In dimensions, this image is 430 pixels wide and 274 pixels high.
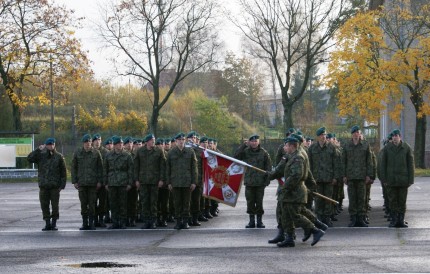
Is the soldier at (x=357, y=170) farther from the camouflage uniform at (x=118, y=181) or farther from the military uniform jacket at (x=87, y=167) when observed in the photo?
the military uniform jacket at (x=87, y=167)

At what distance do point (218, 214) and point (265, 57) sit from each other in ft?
120

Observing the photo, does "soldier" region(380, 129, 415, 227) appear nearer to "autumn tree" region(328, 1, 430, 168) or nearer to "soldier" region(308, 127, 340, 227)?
"soldier" region(308, 127, 340, 227)

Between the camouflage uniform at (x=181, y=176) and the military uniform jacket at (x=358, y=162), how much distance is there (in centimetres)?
316

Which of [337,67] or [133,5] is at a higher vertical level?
[133,5]

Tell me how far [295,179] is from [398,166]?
4425 mm

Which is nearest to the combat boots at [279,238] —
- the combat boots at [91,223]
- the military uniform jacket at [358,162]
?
the military uniform jacket at [358,162]

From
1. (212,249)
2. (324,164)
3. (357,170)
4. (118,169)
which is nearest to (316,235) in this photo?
(212,249)

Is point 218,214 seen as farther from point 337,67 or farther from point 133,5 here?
point 133,5

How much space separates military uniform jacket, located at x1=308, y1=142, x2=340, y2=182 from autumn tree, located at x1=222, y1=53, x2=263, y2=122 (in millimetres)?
82529

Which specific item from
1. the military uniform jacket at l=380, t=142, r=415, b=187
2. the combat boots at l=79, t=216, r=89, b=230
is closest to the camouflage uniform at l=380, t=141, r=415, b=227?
the military uniform jacket at l=380, t=142, r=415, b=187

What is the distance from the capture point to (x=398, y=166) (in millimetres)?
19297

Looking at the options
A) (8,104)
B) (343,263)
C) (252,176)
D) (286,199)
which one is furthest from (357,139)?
(8,104)

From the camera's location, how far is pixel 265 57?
195 feet

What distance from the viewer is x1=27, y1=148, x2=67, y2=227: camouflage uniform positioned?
19953 millimetres
